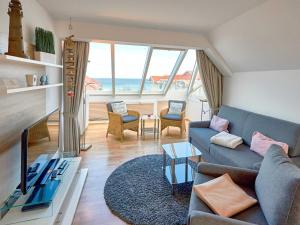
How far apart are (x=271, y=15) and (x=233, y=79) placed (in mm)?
1872

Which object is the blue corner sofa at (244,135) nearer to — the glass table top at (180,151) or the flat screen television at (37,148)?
the glass table top at (180,151)

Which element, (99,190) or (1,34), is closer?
(1,34)

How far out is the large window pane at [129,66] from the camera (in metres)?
4.55

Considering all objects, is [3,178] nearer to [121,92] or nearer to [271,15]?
[271,15]

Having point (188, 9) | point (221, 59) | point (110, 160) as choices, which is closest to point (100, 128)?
point (110, 160)

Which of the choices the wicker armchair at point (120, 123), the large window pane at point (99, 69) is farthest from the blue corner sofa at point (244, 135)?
the large window pane at point (99, 69)

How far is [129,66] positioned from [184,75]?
1.64m

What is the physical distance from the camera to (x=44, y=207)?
1742 millimetres

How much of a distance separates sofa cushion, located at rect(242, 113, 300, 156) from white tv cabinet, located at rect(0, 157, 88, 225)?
2503mm

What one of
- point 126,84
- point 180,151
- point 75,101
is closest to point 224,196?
point 180,151

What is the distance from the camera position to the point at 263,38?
2742 millimetres

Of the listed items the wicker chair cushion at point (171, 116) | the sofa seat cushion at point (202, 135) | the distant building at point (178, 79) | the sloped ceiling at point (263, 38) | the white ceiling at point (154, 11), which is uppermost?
the white ceiling at point (154, 11)

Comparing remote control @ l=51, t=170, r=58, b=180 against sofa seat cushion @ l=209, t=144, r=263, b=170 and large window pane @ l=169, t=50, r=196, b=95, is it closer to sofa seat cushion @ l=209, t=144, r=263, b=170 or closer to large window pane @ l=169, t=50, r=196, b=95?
sofa seat cushion @ l=209, t=144, r=263, b=170

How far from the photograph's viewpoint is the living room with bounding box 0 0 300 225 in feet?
5.32
